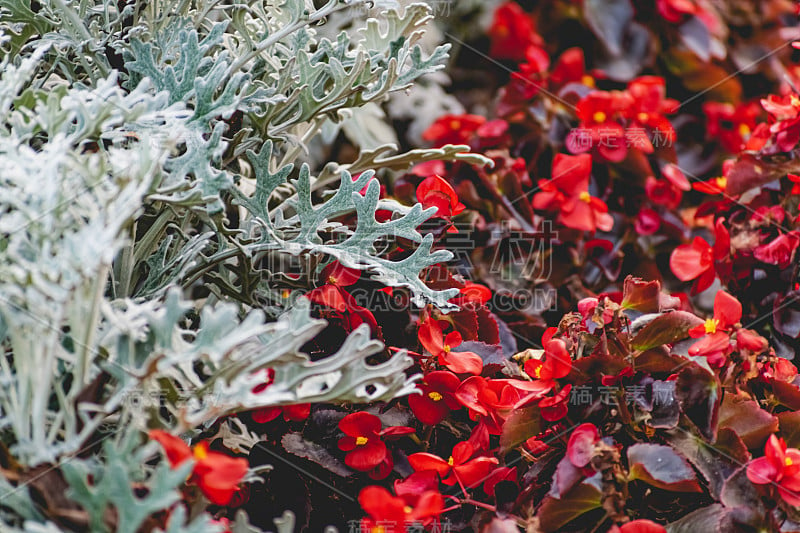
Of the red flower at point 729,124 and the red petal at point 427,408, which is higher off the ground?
the red petal at point 427,408

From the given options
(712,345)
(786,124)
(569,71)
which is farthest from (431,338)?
(569,71)

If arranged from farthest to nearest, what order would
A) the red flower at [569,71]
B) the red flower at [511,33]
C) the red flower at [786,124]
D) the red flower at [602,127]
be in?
1. the red flower at [511,33]
2. the red flower at [569,71]
3. the red flower at [602,127]
4. the red flower at [786,124]

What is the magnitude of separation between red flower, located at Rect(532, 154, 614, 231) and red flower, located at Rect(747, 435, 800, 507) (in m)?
0.61

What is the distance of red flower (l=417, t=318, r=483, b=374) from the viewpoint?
926mm

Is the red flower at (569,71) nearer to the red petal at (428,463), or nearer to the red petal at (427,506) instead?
the red petal at (428,463)

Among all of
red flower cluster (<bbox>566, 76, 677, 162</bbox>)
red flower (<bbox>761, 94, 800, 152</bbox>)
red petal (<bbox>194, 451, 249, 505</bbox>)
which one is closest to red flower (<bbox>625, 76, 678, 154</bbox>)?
red flower cluster (<bbox>566, 76, 677, 162</bbox>)

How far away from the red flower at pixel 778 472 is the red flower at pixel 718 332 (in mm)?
113

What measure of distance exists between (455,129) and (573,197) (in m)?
0.41

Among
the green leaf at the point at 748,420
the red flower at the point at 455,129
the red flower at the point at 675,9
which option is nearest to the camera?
the green leaf at the point at 748,420

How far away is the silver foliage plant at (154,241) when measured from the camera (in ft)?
2.08

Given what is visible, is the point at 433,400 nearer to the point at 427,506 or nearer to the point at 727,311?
the point at 427,506

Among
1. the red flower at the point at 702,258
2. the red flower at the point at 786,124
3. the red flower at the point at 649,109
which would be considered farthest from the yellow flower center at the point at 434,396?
the red flower at the point at 649,109

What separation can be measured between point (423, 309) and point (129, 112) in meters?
0.44

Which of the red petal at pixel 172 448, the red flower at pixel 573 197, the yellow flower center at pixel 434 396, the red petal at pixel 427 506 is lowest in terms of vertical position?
the red flower at pixel 573 197
